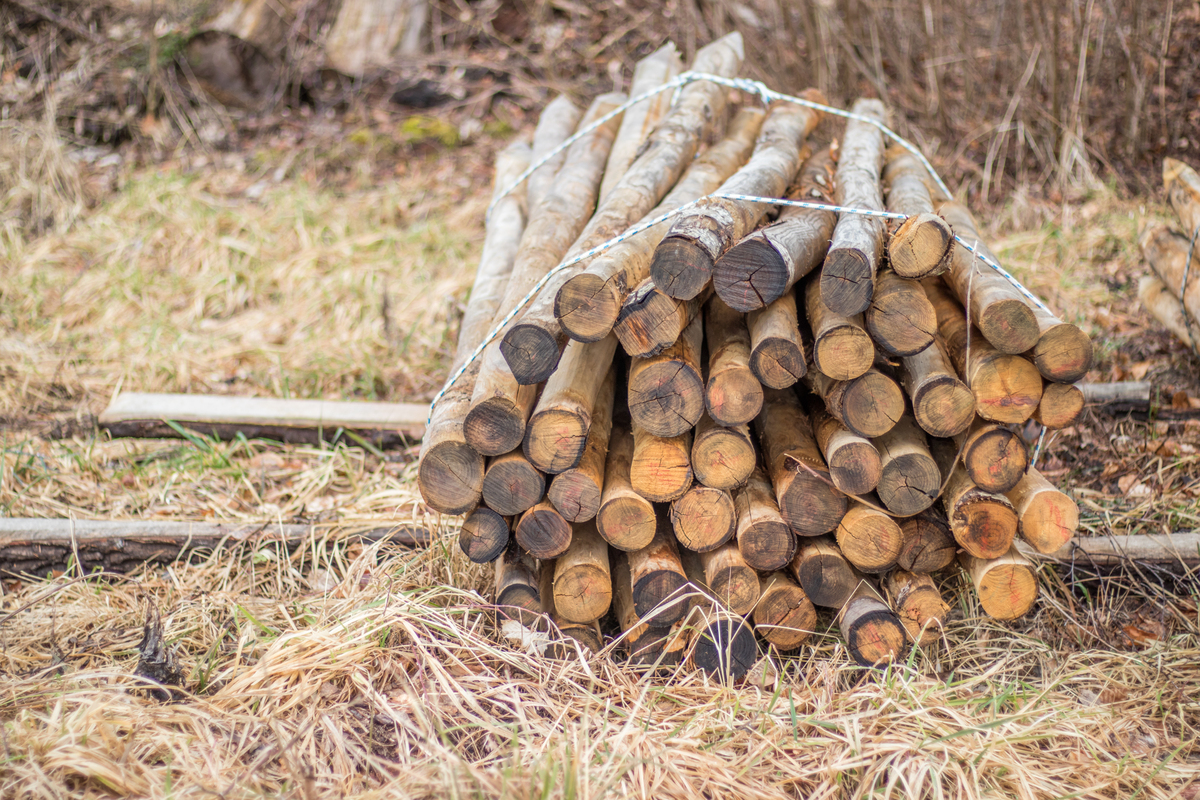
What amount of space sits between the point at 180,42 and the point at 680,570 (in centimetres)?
801

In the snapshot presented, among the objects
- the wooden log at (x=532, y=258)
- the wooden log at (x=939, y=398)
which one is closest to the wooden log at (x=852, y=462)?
the wooden log at (x=939, y=398)

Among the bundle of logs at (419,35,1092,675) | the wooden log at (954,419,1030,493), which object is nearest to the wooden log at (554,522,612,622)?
the bundle of logs at (419,35,1092,675)

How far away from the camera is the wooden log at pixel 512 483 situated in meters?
2.46

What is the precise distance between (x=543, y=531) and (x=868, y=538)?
1.04 metres

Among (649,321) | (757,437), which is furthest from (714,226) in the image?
(757,437)

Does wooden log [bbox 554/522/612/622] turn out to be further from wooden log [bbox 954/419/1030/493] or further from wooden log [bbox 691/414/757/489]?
wooden log [bbox 954/419/1030/493]

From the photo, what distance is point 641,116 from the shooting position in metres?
4.44

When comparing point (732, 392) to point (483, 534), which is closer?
point (732, 392)

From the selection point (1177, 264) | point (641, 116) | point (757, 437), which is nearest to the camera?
point (757, 437)

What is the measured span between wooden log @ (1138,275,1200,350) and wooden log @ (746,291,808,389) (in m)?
2.66

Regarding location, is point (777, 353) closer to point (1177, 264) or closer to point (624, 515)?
point (624, 515)

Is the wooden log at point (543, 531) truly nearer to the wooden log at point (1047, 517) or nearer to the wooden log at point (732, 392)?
the wooden log at point (732, 392)

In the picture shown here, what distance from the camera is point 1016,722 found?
2.37 meters

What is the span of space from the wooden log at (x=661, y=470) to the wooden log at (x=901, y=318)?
0.69 meters
